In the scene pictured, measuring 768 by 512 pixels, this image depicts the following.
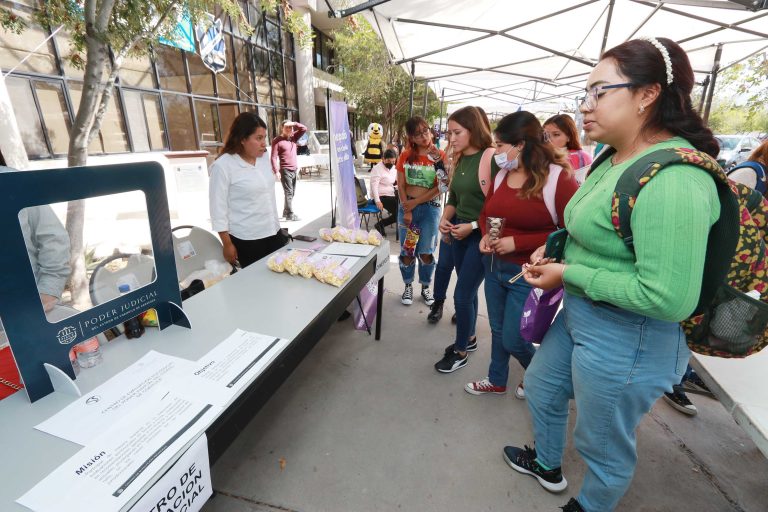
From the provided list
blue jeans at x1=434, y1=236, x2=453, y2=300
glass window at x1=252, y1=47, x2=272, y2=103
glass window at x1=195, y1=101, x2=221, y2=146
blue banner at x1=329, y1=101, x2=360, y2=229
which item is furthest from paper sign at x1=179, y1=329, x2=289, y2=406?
glass window at x1=252, y1=47, x2=272, y2=103

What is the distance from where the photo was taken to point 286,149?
6.54 meters

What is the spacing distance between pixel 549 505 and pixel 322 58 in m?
19.4

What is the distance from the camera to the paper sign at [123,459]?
774 mm

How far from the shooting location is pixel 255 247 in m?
2.75

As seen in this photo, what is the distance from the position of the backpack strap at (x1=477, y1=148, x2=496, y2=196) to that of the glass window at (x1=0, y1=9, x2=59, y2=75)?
20.6 ft

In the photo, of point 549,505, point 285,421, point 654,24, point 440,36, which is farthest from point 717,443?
point 440,36

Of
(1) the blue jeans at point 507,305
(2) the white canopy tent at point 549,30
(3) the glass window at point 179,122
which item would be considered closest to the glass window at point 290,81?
(3) the glass window at point 179,122

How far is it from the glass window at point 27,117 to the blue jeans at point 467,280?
6.44 meters

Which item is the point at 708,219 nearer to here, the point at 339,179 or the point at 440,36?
the point at 339,179

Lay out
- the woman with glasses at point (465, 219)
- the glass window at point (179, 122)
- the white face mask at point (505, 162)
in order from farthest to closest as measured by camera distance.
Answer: the glass window at point (179, 122), the woman with glasses at point (465, 219), the white face mask at point (505, 162)

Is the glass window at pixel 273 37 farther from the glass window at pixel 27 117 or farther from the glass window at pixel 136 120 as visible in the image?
the glass window at pixel 27 117

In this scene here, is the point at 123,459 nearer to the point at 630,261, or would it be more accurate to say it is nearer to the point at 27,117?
the point at 630,261

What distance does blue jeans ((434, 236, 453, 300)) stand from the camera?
2826 millimetres

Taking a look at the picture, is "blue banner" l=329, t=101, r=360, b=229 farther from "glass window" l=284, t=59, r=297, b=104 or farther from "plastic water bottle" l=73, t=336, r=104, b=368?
"glass window" l=284, t=59, r=297, b=104
